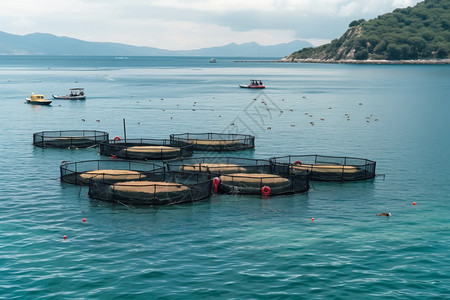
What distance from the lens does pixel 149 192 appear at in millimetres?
48500

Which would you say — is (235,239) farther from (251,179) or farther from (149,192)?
(251,179)

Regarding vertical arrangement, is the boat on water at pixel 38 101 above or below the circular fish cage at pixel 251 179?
above

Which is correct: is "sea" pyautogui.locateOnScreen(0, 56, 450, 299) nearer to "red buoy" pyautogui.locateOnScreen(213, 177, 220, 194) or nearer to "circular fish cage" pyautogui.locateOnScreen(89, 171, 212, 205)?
"circular fish cage" pyautogui.locateOnScreen(89, 171, 212, 205)

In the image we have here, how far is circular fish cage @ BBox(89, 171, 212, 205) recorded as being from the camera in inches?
1906

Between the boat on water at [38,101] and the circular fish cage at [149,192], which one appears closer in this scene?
the circular fish cage at [149,192]

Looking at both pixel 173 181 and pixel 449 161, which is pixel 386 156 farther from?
pixel 173 181

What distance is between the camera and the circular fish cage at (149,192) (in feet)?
159

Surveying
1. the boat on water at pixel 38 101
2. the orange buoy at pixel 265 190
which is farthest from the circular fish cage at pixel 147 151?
the boat on water at pixel 38 101

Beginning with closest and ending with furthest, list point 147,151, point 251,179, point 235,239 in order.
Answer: point 235,239 → point 251,179 → point 147,151

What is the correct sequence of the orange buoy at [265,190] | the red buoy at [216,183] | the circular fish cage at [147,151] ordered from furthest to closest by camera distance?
1. the circular fish cage at [147,151]
2. the red buoy at [216,183]
3. the orange buoy at [265,190]

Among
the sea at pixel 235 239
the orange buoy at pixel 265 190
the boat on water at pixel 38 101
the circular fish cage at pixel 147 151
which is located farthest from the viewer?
the boat on water at pixel 38 101

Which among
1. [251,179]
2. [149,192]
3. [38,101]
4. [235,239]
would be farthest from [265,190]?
[38,101]

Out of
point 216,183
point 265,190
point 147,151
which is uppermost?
point 147,151

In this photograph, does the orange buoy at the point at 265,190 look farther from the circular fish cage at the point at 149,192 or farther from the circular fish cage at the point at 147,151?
the circular fish cage at the point at 147,151
